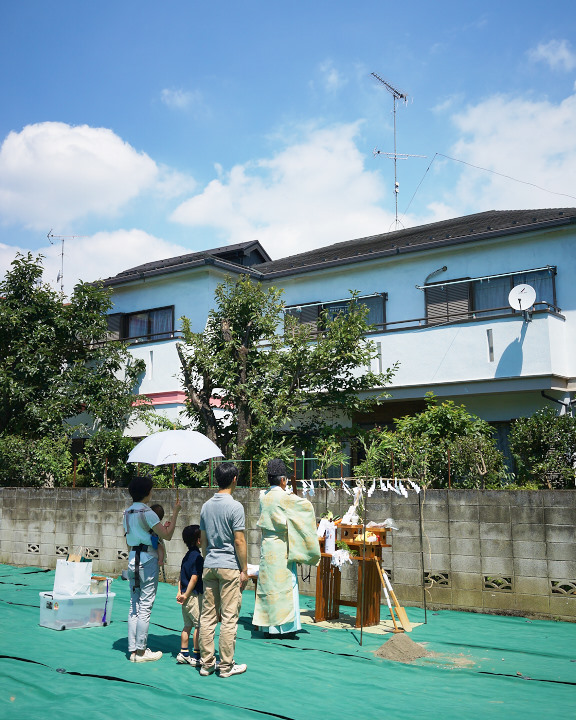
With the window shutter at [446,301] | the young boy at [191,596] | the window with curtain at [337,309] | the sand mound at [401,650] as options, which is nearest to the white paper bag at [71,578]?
the young boy at [191,596]

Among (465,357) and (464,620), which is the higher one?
(465,357)

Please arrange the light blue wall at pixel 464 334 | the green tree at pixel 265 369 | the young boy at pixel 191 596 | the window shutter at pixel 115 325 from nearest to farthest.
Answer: the young boy at pixel 191 596 → the green tree at pixel 265 369 → the light blue wall at pixel 464 334 → the window shutter at pixel 115 325

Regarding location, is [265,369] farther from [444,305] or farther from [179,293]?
[179,293]

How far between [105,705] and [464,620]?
15.9ft

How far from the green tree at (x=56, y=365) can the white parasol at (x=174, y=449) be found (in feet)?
26.5

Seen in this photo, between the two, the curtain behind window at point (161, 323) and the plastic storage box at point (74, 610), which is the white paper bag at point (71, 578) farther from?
the curtain behind window at point (161, 323)

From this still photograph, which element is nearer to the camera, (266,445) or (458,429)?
(458,429)

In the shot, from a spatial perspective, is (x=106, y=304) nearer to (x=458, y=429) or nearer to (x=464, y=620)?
(x=458, y=429)

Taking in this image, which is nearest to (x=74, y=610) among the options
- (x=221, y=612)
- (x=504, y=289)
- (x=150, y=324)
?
(x=221, y=612)

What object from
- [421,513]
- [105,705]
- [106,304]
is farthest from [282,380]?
[105,705]

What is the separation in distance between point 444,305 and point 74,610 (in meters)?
10.1

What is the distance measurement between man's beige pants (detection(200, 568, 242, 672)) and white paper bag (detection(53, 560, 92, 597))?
2.21 meters

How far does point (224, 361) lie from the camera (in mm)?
12969

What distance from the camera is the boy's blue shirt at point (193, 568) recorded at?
22.1 ft
